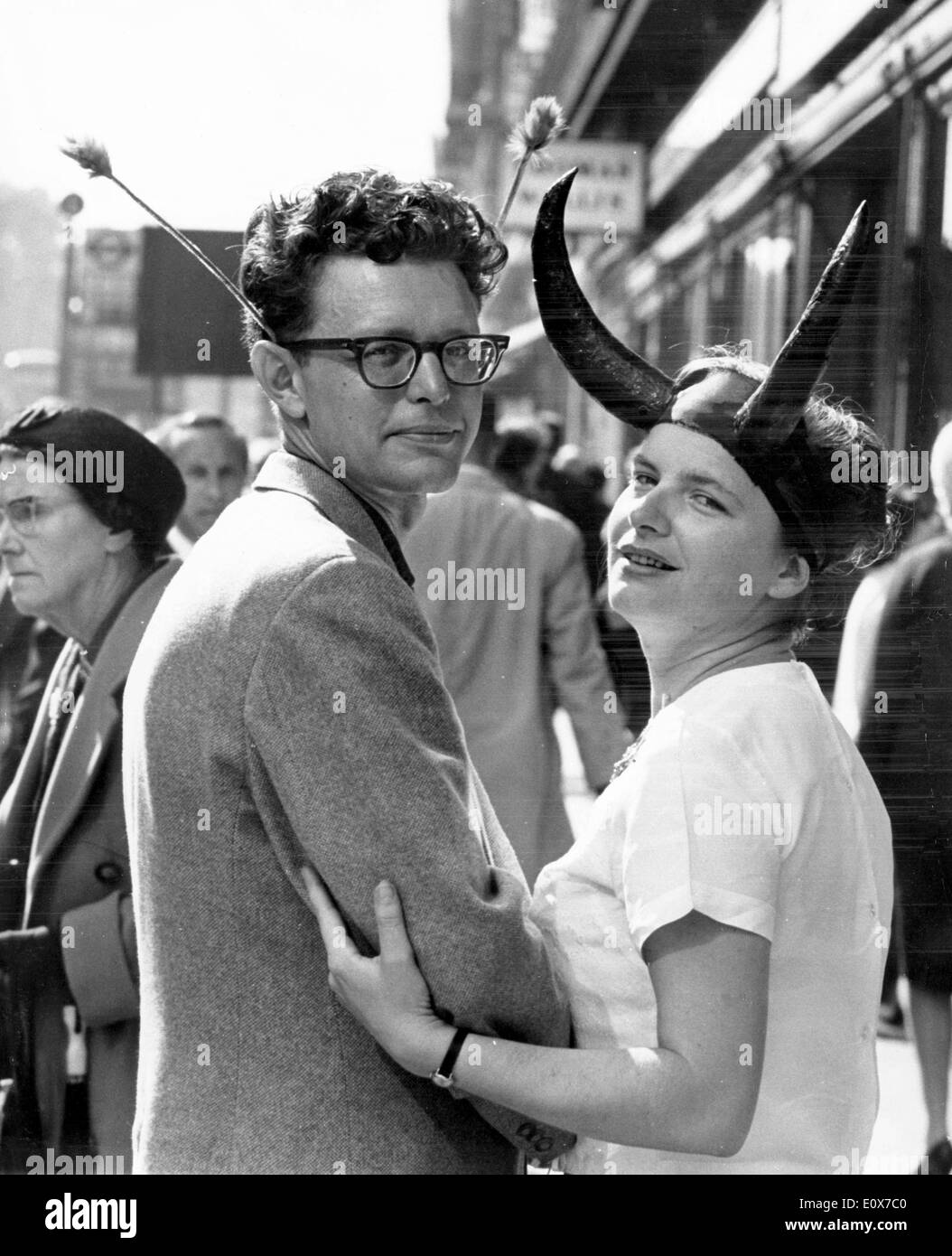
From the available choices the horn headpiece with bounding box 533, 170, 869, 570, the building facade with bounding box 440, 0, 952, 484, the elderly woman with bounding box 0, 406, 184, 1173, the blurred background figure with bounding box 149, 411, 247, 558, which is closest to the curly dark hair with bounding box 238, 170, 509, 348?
the horn headpiece with bounding box 533, 170, 869, 570

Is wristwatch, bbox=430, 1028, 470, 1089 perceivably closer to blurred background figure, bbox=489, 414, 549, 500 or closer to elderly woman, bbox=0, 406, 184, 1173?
elderly woman, bbox=0, 406, 184, 1173

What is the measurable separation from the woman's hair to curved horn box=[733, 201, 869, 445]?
43 millimetres

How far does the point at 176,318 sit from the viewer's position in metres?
2.39

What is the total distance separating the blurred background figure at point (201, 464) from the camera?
2475mm

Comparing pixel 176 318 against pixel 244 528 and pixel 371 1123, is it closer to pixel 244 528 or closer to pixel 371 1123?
pixel 244 528

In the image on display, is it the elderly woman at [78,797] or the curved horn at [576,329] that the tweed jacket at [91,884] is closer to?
the elderly woman at [78,797]

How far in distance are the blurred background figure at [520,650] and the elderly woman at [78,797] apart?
1.50 feet

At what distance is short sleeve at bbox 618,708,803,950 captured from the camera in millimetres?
1365

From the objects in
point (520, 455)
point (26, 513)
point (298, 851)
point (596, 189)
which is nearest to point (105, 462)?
point (26, 513)

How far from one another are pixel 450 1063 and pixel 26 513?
4.01ft

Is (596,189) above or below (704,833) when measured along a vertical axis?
above

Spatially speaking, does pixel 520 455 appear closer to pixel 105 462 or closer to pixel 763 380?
pixel 105 462

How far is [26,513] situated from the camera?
2229 millimetres
